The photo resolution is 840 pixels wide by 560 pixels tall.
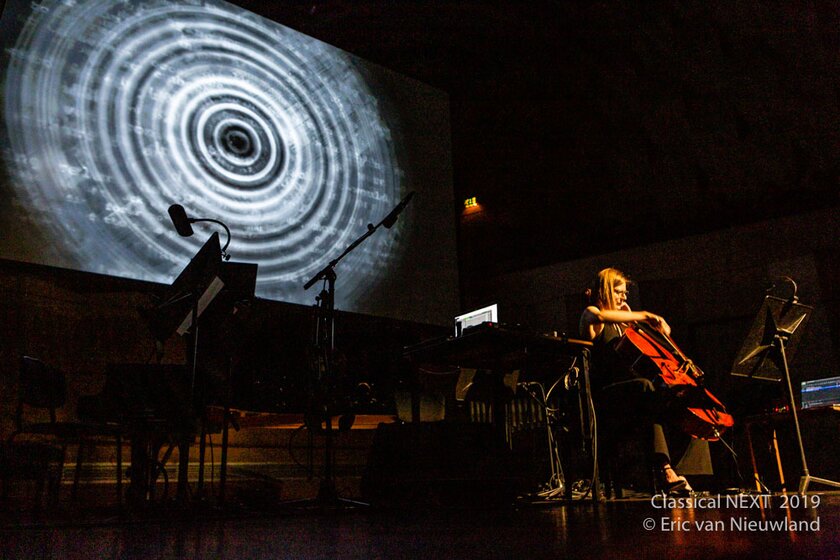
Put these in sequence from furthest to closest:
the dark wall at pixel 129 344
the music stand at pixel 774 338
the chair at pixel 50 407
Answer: the dark wall at pixel 129 344
the chair at pixel 50 407
the music stand at pixel 774 338

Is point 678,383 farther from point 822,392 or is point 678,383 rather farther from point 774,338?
point 822,392

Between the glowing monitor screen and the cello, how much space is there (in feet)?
8.68

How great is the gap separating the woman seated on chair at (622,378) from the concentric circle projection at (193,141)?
239 cm

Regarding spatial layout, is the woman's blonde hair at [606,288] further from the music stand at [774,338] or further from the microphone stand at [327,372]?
the microphone stand at [327,372]

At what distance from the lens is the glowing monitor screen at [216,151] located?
4.07m

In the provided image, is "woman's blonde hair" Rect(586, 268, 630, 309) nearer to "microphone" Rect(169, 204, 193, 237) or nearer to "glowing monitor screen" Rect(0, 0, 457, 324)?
"microphone" Rect(169, 204, 193, 237)

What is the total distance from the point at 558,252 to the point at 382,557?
707cm

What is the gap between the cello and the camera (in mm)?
2867

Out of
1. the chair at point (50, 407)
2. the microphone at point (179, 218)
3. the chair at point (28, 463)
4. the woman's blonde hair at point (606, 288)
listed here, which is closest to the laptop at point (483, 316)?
the woman's blonde hair at point (606, 288)

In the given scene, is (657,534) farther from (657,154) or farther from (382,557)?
(657,154)

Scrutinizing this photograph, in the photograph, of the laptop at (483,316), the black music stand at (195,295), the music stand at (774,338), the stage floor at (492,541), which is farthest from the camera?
the laptop at (483,316)

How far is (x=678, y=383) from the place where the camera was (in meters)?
2.89

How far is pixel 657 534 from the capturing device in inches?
42.9

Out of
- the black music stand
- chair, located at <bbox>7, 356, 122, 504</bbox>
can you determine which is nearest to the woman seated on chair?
the black music stand
